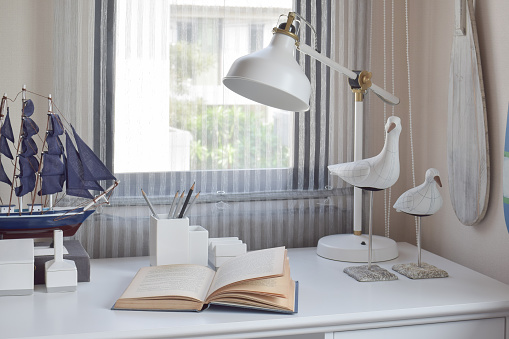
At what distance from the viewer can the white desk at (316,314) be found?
107 centimetres

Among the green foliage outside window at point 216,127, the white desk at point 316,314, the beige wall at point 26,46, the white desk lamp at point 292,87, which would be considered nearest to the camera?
the white desk at point 316,314

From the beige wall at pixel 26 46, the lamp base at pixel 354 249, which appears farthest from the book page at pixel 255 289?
the beige wall at pixel 26 46

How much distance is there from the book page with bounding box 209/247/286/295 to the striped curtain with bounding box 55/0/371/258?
0.35m

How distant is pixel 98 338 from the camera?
3.39 feet

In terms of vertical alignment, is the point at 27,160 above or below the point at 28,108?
below

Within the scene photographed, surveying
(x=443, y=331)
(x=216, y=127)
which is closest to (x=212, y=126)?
(x=216, y=127)

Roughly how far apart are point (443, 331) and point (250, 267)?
411 mm

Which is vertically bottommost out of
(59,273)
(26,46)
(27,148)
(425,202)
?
(59,273)

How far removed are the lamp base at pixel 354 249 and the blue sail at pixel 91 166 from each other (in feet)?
1.89

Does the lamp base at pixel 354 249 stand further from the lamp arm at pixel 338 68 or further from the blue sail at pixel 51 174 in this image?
the blue sail at pixel 51 174

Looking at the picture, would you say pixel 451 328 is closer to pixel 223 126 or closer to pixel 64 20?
pixel 223 126

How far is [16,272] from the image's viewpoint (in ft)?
3.98

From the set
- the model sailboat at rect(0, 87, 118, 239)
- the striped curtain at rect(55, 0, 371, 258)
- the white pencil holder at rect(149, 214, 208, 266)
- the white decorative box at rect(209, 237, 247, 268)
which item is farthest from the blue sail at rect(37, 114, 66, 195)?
the white decorative box at rect(209, 237, 247, 268)

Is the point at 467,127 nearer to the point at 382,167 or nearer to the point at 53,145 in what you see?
the point at 382,167
